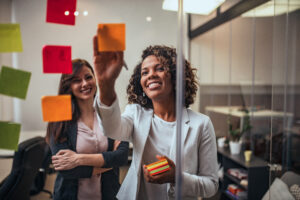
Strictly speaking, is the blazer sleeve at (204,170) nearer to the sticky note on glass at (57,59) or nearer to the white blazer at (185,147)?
the white blazer at (185,147)

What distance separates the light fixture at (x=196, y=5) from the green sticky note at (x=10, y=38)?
52 cm

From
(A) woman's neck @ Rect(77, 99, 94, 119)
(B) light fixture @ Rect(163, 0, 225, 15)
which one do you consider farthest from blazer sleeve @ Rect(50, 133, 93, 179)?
(B) light fixture @ Rect(163, 0, 225, 15)

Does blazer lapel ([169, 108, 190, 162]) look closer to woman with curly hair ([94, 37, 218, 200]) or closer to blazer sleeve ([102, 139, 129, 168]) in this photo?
woman with curly hair ([94, 37, 218, 200])

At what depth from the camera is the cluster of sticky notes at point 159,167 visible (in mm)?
750

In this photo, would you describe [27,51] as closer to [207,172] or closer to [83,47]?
[83,47]

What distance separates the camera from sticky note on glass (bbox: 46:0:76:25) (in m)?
0.70

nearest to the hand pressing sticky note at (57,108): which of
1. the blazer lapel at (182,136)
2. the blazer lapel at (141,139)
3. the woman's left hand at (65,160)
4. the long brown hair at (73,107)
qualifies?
the long brown hair at (73,107)

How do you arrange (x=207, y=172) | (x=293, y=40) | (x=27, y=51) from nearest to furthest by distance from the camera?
(x=27, y=51) → (x=207, y=172) → (x=293, y=40)

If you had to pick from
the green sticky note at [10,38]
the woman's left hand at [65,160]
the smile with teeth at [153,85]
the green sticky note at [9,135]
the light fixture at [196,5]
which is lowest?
the woman's left hand at [65,160]

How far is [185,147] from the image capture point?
2.49ft

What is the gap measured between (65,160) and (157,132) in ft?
1.08

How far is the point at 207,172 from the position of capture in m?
0.80

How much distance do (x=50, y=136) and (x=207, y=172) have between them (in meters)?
0.59

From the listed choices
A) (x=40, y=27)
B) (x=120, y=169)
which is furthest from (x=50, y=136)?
(x=40, y=27)
